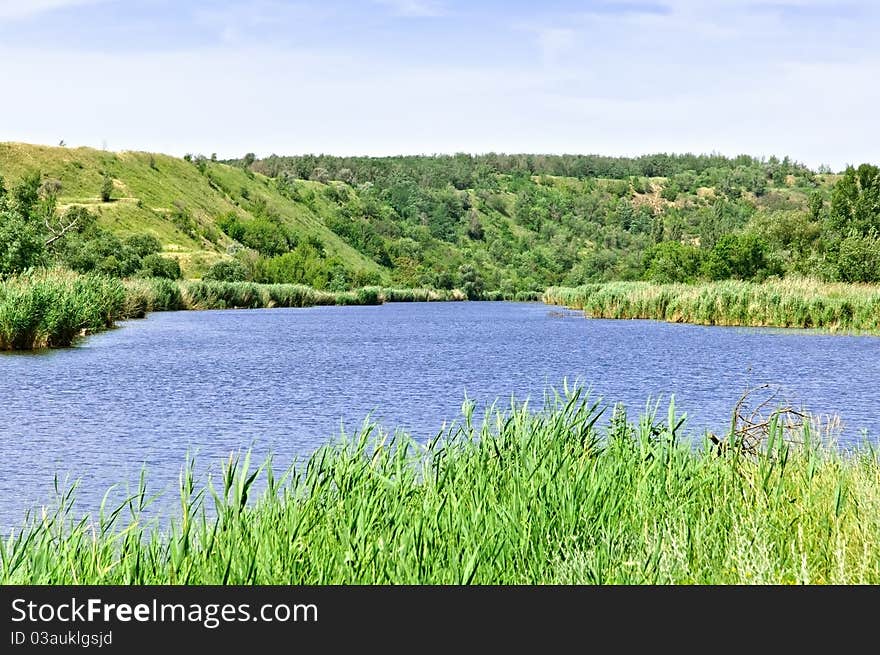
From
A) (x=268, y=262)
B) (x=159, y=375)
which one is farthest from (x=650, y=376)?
(x=268, y=262)

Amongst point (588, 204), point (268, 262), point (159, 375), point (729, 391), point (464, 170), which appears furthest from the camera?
point (464, 170)

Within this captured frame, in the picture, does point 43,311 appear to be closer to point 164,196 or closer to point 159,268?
point 159,268

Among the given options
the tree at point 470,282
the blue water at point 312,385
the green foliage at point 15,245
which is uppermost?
the green foliage at point 15,245

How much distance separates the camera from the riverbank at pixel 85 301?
2981cm

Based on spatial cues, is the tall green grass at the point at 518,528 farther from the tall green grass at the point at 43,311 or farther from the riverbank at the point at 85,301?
the riverbank at the point at 85,301

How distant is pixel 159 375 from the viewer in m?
25.2

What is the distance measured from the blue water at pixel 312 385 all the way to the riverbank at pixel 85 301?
39.5 inches

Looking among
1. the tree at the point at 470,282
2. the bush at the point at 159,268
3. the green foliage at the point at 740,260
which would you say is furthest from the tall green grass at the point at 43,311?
the tree at the point at 470,282

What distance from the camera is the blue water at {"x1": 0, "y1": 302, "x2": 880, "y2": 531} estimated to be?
1480 cm

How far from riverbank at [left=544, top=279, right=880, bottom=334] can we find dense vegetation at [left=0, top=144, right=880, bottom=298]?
1130cm

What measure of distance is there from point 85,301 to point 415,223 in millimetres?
129242

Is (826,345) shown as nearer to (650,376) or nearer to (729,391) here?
(650,376)

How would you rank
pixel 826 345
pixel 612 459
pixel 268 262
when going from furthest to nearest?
pixel 268 262
pixel 826 345
pixel 612 459

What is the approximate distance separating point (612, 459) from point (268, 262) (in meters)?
97.3
